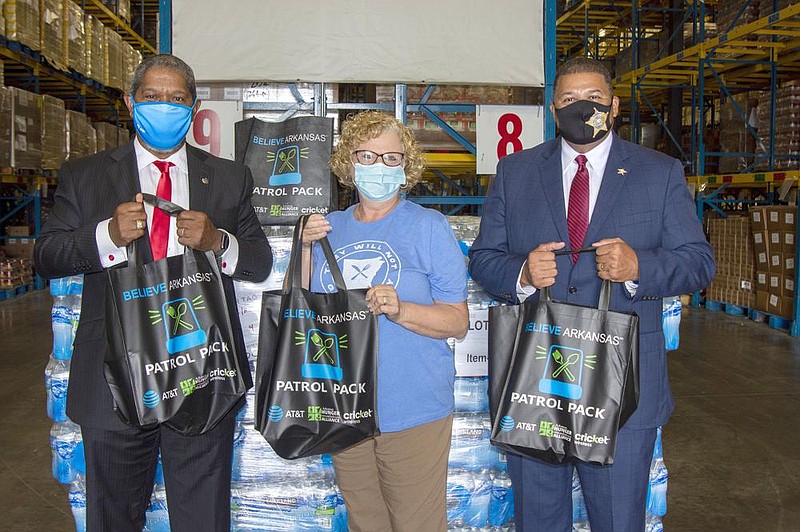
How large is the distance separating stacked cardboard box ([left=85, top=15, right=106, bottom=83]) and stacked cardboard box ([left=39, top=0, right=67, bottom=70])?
3.65 feet

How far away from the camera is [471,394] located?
10.0 feet

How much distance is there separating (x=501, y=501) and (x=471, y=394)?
461 millimetres

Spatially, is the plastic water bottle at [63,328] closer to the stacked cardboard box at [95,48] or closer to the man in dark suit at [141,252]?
the man in dark suit at [141,252]

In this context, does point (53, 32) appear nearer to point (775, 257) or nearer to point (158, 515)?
point (158, 515)

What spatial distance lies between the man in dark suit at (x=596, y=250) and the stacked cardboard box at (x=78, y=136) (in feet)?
32.6

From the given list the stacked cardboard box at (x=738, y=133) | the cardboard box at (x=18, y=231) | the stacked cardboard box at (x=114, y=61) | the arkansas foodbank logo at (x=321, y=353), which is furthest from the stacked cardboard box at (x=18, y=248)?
the arkansas foodbank logo at (x=321, y=353)

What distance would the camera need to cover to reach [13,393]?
630 centimetres

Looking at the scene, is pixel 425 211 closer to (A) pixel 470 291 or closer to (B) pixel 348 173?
(B) pixel 348 173

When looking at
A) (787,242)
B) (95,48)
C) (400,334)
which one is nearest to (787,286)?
(787,242)

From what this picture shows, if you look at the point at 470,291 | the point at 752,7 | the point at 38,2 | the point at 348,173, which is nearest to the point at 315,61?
the point at 470,291

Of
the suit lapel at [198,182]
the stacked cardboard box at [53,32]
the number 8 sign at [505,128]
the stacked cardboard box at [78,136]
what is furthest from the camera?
the stacked cardboard box at [78,136]

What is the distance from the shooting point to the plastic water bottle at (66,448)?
281 centimetres

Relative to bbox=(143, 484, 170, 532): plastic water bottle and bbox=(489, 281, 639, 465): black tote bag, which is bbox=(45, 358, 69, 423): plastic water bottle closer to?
bbox=(143, 484, 170, 532): plastic water bottle

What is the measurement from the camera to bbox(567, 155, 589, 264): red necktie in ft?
7.47
